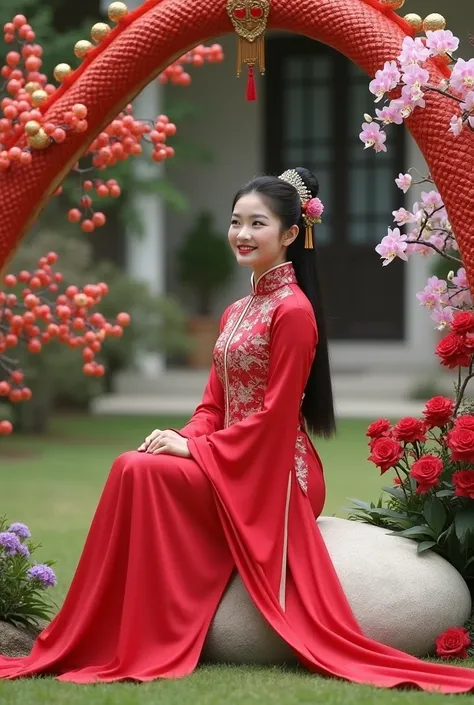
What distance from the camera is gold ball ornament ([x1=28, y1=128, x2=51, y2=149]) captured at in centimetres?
456

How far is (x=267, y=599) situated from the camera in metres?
3.95

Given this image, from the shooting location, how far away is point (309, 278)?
436 cm

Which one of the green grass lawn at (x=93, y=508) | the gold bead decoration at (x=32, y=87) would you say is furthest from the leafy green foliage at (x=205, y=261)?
the gold bead decoration at (x=32, y=87)

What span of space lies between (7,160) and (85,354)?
83 centimetres

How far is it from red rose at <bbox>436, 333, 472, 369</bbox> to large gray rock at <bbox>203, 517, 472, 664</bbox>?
669mm

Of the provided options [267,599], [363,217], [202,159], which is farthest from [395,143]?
[267,599]

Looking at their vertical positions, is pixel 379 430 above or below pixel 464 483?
above

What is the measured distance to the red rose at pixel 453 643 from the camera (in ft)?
13.4

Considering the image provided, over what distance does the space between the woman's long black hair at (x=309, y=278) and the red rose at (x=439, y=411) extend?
343mm

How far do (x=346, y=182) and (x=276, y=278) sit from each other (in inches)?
476

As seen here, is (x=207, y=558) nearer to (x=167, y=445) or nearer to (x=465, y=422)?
(x=167, y=445)

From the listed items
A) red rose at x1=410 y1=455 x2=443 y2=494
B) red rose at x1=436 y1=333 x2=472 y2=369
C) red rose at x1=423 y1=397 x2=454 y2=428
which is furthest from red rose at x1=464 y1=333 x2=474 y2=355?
red rose at x1=410 y1=455 x2=443 y2=494

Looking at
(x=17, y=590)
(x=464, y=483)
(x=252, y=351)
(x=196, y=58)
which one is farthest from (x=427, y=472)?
(x=196, y=58)

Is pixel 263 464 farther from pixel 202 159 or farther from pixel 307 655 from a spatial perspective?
pixel 202 159
